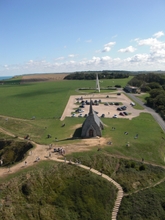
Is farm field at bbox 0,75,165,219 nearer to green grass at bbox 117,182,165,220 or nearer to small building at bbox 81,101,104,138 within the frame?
green grass at bbox 117,182,165,220

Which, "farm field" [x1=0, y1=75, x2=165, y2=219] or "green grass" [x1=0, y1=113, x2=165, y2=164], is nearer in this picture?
"farm field" [x1=0, y1=75, x2=165, y2=219]

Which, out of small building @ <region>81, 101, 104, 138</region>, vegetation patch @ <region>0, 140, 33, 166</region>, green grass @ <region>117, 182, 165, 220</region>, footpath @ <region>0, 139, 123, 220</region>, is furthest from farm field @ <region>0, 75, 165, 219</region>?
vegetation patch @ <region>0, 140, 33, 166</region>

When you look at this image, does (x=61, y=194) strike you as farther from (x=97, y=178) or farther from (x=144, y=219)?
(x=144, y=219)

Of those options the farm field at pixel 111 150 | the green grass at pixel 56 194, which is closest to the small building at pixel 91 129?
the farm field at pixel 111 150

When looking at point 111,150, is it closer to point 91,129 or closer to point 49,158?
point 91,129

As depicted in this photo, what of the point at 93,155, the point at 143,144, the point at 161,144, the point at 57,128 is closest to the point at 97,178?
the point at 93,155

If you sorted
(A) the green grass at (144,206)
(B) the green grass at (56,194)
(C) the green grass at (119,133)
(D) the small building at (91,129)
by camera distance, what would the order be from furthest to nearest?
1. (D) the small building at (91,129)
2. (C) the green grass at (119,133)
3. (A) the green grass at (144,206)
4. (B) the green grass at (56,194)

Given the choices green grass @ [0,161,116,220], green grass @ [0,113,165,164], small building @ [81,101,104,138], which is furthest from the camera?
small building @ [81,101,104,138]

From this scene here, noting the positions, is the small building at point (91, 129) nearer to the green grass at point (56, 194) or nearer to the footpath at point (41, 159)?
the footpath at point (41, 159)

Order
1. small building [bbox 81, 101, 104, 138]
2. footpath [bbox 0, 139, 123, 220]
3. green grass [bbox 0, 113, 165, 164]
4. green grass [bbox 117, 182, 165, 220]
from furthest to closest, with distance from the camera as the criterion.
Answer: small building [bbox 81, 101, 104, 138] < green grass [bbox 0, 113, 165, 164] < footpath [bbox 0, 139, 123, 220] < green grass [bbox 117, 182, 165, 220]

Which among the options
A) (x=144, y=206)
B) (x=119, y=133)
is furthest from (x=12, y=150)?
(x=144, y=206)

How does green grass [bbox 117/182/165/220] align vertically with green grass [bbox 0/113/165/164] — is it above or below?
below
